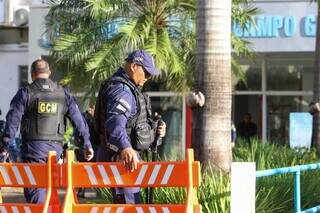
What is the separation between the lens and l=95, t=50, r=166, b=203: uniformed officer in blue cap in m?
5.86

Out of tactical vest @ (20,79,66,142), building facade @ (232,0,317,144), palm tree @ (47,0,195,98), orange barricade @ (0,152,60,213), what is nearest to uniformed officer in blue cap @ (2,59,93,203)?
tactical vest @ (20,79,66,142)

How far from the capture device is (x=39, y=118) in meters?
7.30

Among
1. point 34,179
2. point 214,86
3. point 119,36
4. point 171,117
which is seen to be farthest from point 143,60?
point 171,117

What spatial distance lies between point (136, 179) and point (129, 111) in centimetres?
64

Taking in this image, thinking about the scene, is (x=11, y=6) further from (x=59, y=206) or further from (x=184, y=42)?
(x=59, y=206)

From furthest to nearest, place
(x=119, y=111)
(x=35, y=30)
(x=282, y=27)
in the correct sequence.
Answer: (x=35, y=30)
(x=282, y=27)
(x=119, y=111)

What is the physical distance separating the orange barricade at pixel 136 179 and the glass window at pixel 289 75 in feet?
42.7

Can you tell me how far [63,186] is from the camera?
580 cm

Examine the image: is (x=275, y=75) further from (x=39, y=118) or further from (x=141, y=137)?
(x=141, y=137)

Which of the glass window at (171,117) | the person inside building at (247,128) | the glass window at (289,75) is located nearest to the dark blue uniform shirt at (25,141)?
the person inside building at (247,128)

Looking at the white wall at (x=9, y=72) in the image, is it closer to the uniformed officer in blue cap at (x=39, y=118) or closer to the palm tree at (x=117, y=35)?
the palm tree at (x=117, y=35)

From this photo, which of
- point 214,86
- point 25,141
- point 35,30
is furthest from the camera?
point 35,30

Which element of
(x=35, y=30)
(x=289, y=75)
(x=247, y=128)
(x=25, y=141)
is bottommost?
(x=247, y=128)

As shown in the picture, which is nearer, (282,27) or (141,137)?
(141,137)
